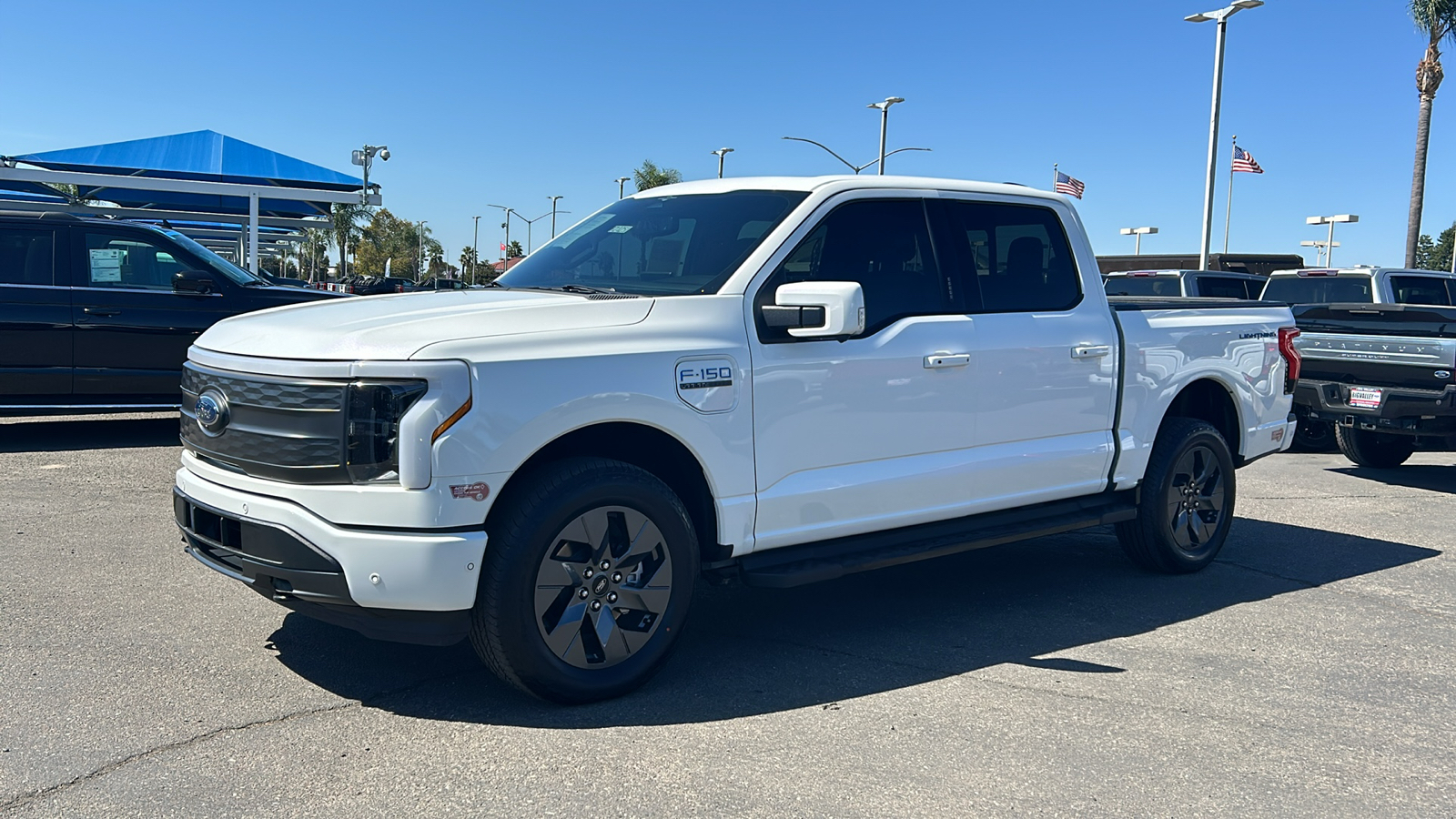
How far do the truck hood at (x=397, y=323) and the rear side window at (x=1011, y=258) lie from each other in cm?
179

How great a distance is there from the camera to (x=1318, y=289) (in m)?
13.7

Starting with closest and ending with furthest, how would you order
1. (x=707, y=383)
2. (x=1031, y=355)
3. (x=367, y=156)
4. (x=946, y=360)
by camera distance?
1. (x=707, y=383)
2. (x=946, y=360)
3. (x=1031, y=355)
4. (x=367, y=156)

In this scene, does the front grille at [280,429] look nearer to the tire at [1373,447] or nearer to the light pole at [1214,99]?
the tire at [1373,447]

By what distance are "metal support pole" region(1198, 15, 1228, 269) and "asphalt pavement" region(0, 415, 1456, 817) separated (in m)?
20.2

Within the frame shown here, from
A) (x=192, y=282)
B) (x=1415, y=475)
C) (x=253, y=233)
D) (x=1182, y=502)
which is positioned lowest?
(x=1415, y=475)

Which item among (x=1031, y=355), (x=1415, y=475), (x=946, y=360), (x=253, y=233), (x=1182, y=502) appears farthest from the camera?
(x=253, y=233)

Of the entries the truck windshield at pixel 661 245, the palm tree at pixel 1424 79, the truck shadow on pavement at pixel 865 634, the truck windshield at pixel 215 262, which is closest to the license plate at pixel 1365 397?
the truck shadow on pavement at pixel 865 634

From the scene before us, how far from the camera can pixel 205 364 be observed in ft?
13.8

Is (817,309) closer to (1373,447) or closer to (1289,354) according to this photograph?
(1289,354)

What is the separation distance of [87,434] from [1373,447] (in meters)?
11.6

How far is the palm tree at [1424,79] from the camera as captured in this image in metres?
31.6

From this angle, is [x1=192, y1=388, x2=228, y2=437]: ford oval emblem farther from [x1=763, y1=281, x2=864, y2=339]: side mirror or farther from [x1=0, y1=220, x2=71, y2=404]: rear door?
[x1=0, y1=220, x2=71, y2=404]: rear door

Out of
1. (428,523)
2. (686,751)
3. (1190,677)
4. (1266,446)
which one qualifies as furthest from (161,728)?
(1266,446)

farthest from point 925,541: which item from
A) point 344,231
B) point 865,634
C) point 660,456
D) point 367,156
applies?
point 344,231
